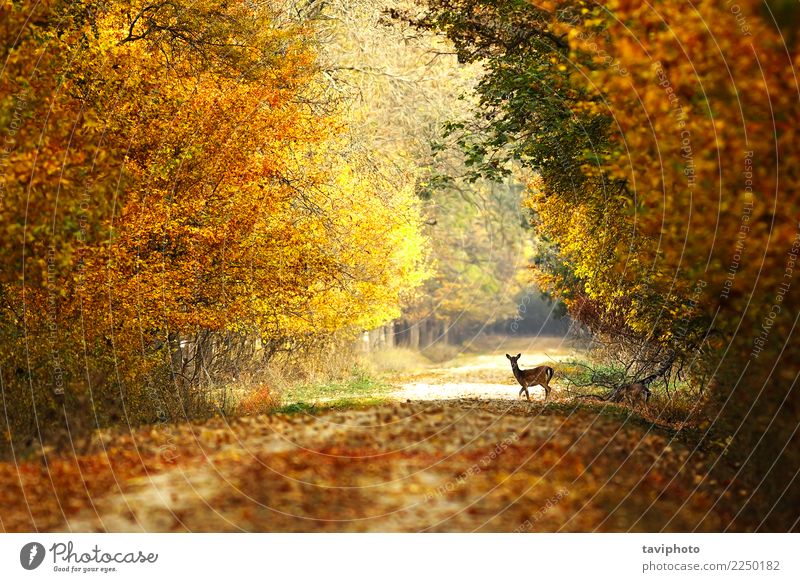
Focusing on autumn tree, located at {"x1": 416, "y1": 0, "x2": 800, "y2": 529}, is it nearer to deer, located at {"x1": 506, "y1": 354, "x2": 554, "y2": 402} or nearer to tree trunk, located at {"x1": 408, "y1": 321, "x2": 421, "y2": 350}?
deer, located at {"x1": 506, "y1": 354, "x2": 554, "y2": 402}

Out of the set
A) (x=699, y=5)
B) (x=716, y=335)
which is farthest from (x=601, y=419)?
(x=699, y=5)

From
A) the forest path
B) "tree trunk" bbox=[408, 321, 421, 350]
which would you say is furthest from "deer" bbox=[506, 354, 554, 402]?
"tree trunk" bbox=[408, 321, 421, 350]

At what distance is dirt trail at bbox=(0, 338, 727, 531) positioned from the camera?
10164 millimetres

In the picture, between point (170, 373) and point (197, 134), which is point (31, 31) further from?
point (170, 373)

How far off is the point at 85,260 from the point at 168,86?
3.87 m

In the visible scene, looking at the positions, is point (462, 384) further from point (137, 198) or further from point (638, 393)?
point (137, 198)

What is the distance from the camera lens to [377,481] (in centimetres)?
1159
